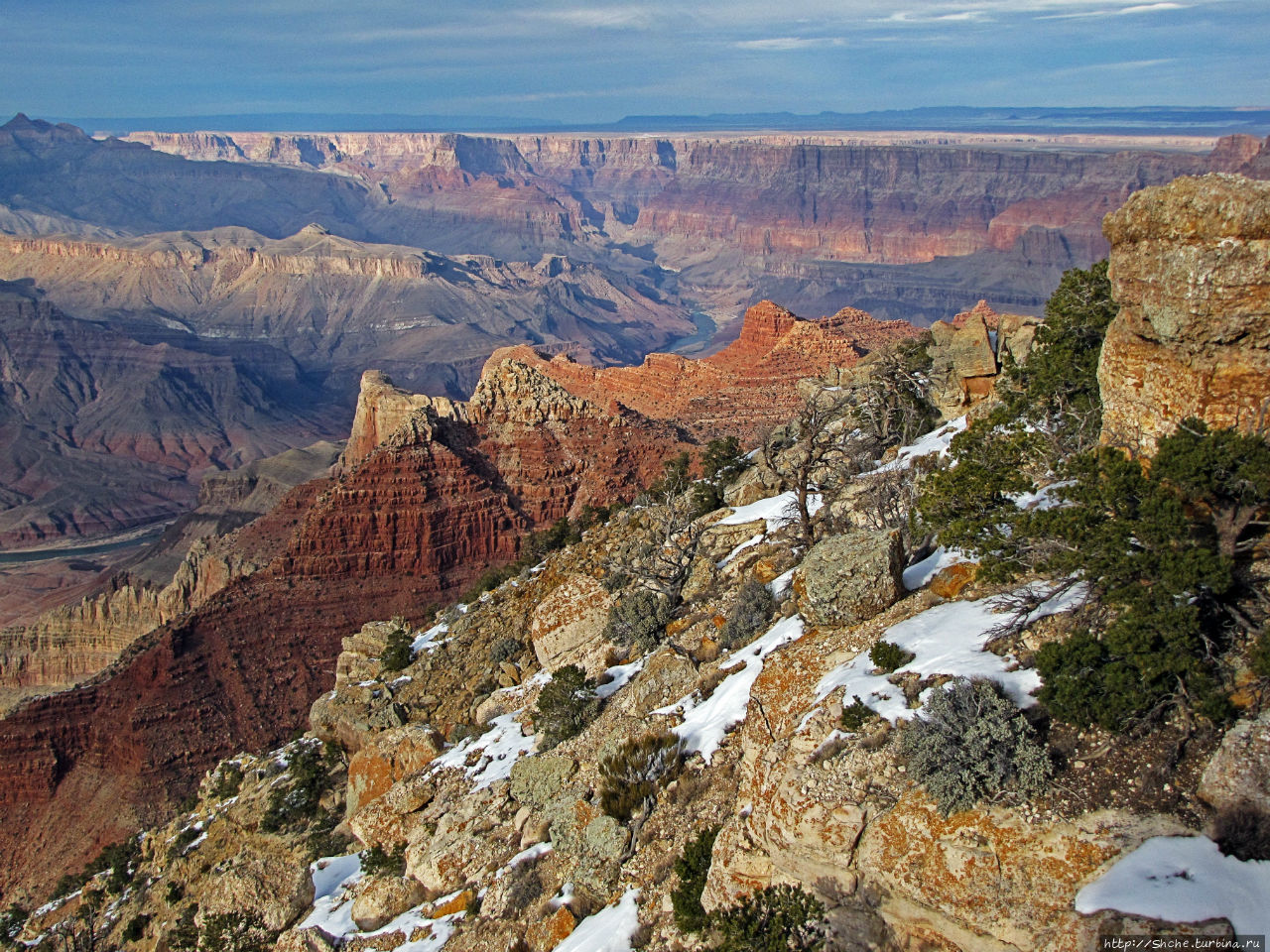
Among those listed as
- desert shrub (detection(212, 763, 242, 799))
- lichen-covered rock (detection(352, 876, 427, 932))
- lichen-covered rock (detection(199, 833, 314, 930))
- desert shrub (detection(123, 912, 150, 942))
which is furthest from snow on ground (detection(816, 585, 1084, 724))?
desert shrub (detection(212, 763, 242, 799))

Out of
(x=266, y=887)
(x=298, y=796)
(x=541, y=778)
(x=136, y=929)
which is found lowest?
(x=136, y=929)

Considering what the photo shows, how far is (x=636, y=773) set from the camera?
15.4 metres

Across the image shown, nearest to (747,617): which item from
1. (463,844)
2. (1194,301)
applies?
(463,844)

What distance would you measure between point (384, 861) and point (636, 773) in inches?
234

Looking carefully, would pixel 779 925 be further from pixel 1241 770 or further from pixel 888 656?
pixel 1241 770

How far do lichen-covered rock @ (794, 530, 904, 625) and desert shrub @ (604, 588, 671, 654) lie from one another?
20.7 feet

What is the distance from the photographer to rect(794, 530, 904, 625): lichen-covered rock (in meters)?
15.3

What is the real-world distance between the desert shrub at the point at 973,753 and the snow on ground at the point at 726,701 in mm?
4127

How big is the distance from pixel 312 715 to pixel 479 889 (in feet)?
46.5

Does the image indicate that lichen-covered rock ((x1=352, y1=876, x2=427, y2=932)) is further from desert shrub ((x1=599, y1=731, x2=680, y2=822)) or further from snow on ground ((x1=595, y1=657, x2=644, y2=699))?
snow on ground ((x1=595, y1=657, x2=644, y2=699))

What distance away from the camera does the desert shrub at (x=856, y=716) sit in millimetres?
12328

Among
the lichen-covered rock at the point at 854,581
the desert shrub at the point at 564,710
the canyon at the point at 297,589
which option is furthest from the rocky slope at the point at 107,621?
the lichen-covered rock at the point at 854,581

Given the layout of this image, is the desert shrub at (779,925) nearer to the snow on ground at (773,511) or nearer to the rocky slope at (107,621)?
the snow on ground at (773,511)

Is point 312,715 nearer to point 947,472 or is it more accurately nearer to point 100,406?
point 947,472
